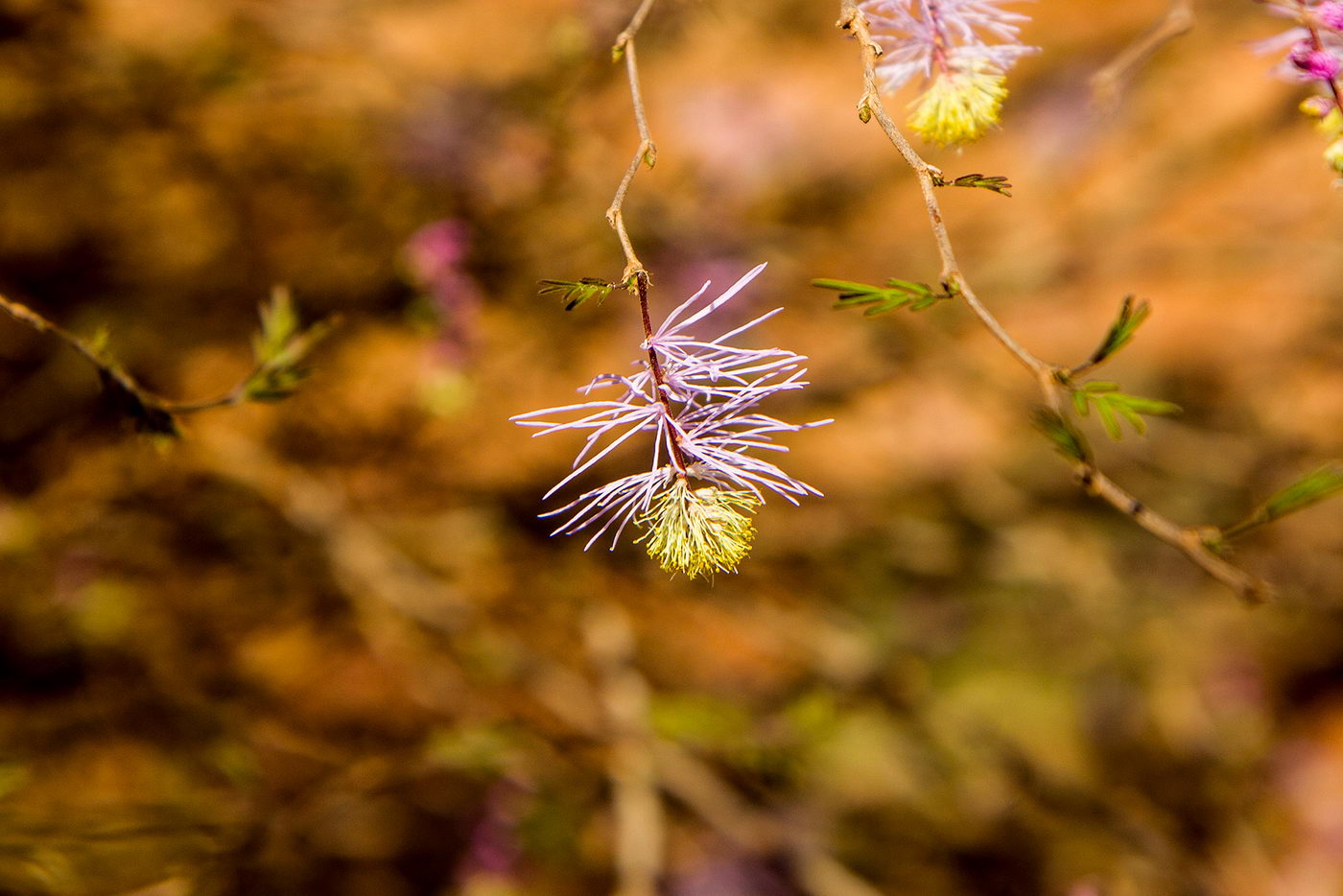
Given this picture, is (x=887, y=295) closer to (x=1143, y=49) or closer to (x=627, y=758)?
(x=1143, y=49)

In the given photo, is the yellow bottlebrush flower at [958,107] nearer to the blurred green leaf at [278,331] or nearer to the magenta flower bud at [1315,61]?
the magenta flower bud at [1315,61]

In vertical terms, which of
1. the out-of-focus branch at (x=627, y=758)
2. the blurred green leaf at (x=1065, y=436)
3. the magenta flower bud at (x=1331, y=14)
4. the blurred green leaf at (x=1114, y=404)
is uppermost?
the magenta flower bud at (x=1331, y=14)

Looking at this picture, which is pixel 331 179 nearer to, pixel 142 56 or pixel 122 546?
pixel 142 56

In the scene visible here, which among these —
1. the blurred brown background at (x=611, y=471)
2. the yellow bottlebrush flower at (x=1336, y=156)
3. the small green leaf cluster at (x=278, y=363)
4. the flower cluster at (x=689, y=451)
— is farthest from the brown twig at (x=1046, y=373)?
the blurred brown background at (x=611, y=471)

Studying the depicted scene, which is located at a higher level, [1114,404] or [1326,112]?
[1326,112]

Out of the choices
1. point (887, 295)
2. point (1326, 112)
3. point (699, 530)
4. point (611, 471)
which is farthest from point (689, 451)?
point (611, 471)

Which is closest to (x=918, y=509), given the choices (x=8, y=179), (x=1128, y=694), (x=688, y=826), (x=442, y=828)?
(x=1128, y=694)
